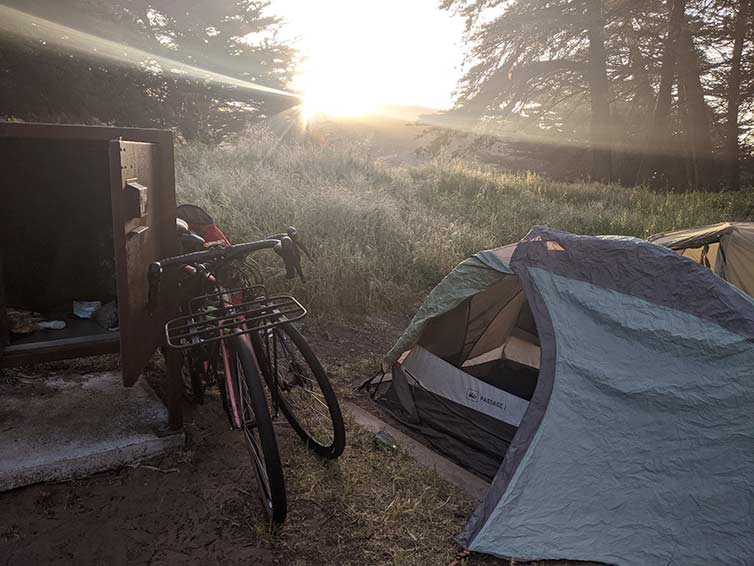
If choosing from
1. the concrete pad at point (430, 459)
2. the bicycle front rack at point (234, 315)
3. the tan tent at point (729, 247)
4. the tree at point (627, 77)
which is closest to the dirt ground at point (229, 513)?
the concrete pad at point (430, 459)

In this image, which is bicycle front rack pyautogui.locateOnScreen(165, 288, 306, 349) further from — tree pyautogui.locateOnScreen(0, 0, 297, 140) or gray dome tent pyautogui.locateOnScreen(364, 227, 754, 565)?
tree pyautogui.locateOnScreen(0, 0, 297, 140)

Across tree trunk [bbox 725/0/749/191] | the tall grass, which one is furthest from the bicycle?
tree trunk [bbox 725/0/749/191]

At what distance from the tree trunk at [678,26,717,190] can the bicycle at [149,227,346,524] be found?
17.3 meters

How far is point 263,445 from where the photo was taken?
7.80 feet

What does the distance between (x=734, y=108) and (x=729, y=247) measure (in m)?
16.2

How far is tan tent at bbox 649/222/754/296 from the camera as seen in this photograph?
4812 millimetres

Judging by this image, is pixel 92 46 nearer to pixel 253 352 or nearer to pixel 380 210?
pixel 380 210

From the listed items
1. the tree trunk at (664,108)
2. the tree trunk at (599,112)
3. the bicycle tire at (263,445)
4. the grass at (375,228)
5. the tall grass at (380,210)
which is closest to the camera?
the bicycle tire at (263,445)

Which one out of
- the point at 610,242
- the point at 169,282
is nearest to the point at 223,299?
the point at 169,282

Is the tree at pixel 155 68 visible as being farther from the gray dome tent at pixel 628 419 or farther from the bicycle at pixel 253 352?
the gray dome tent at pixel 628 419

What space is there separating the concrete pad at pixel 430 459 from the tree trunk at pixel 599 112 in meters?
15.9

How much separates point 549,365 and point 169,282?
214 centimetres

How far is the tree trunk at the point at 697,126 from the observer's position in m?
17.1

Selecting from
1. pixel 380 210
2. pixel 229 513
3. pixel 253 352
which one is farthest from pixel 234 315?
pixel 380 210
